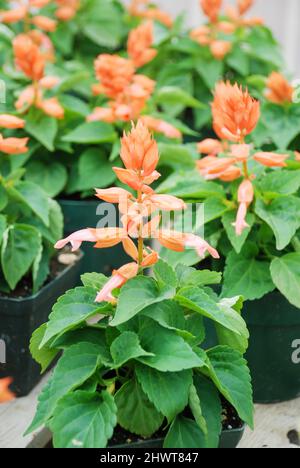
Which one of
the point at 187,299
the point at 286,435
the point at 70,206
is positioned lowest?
the point at 286,435

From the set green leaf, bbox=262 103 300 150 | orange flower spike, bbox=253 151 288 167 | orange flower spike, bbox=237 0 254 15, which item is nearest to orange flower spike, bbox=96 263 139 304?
orange flower spike, bbox=253 151 288 167

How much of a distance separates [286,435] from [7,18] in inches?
61.6

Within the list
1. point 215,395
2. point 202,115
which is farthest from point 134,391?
point 202,115

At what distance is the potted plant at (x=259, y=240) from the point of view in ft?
4.96

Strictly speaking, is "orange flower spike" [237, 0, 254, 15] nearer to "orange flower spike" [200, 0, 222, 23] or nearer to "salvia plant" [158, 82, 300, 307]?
"orange flower spike" [200, 0, 222, 23]

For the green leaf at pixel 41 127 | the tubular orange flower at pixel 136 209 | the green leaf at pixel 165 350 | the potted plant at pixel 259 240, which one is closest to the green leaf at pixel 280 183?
the potted plant at pixel 259 240

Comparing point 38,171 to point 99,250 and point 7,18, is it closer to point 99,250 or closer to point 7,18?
point 99,250

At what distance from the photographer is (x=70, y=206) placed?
2152mm

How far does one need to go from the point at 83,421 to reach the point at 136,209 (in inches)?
12.9

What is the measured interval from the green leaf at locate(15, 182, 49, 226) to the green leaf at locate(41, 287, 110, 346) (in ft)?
1.47

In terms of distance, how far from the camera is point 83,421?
1113 mm

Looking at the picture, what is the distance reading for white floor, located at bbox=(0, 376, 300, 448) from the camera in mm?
1510

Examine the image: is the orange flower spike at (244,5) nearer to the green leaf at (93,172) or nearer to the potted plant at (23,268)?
the green leaf at (93,172)

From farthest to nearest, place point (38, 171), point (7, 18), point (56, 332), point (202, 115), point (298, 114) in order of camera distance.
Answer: point (202, 115), point (7, 18), point (38, 171), point (298, 114), point (56, 332)
